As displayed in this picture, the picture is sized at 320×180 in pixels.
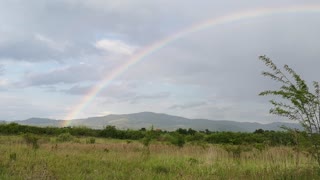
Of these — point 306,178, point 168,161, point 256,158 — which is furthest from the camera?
point 168,161

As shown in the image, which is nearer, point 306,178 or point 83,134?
point 306,178

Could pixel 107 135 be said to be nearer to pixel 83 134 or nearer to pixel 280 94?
pixel 83 134

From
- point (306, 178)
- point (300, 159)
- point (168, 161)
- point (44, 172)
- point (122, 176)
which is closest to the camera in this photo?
point (44, 172)

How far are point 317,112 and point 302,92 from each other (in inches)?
26.0

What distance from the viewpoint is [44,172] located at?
8641 millimetres

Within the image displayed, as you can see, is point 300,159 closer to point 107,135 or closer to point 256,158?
point 256,158

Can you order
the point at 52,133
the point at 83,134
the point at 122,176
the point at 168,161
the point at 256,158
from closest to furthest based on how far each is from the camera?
the point at 122,176 → the point at 256,158 → the point at 168,161 → the point at 52,133 → the point at 83,134

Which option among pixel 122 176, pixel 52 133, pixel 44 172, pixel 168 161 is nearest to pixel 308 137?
pixel 122 176

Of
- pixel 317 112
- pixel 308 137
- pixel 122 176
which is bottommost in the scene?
pixel 122 176

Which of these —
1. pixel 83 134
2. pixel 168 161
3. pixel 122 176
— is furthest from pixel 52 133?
pixel 122 176

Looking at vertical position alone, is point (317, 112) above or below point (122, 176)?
above

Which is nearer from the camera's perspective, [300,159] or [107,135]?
[300,159]

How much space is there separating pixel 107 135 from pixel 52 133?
11130 mm

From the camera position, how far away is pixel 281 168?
11.2m
